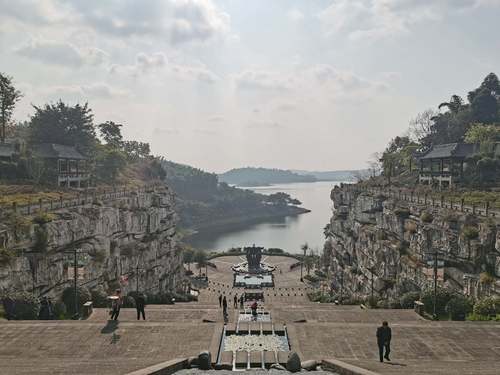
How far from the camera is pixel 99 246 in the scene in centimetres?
4288

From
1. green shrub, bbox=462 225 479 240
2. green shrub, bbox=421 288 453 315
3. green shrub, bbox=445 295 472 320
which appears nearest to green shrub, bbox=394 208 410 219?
green shrub, bbox=462 225 479 240

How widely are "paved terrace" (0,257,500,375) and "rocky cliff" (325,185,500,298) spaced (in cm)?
730

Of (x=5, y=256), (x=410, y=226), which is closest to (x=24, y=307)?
(x=5, y=256)

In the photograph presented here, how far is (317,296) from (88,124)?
147ft

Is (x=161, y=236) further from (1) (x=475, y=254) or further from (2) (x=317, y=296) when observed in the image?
(1) (x=475, y=254)

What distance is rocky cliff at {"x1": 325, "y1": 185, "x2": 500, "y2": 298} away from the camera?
98.1 feet

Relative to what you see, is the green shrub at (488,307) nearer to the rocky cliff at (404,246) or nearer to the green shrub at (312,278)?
the rocky cliff at (404,246)

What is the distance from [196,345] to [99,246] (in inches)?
1092

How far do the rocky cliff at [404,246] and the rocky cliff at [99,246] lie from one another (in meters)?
24.4

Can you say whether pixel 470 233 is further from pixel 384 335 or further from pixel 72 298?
pixel 72 298

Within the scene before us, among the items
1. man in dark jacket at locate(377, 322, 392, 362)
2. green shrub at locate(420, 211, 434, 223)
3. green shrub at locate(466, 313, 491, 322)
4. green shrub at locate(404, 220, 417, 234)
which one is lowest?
green shrub at locate(466, 313, 491, 322)

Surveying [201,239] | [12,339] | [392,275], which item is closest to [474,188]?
[392,275]

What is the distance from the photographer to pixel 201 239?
470 feet

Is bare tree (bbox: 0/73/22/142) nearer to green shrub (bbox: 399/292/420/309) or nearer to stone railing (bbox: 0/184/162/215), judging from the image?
stone railing (bbox: 0/184/162/215)
